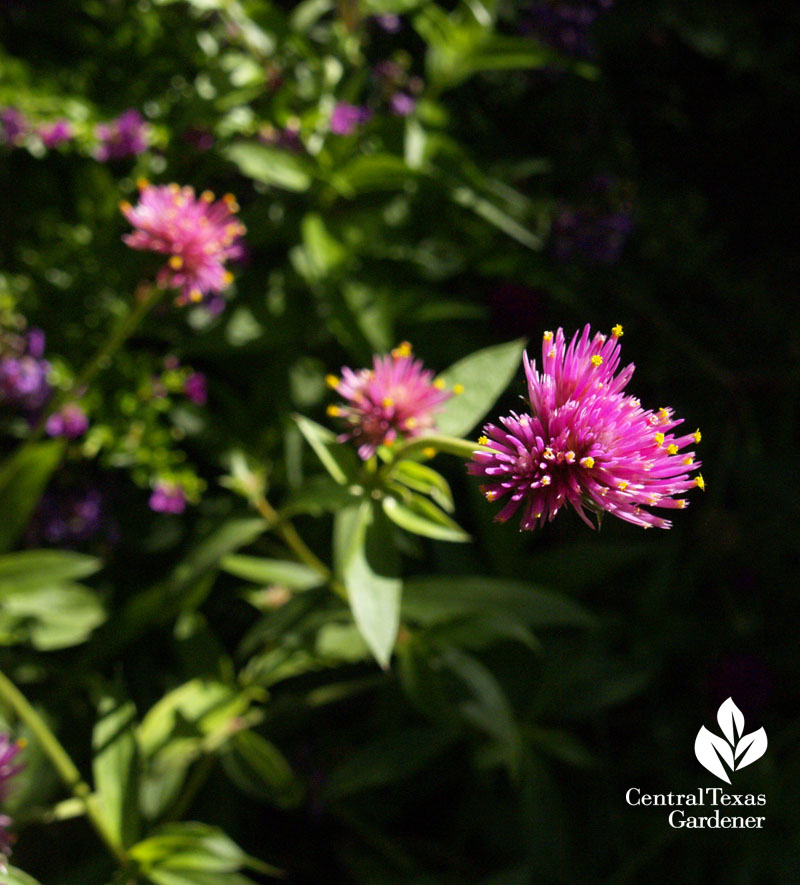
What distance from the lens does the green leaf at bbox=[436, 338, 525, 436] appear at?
1.28 meters

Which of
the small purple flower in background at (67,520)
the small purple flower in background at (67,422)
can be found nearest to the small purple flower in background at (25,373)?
the small purple flower in background at (67,422)

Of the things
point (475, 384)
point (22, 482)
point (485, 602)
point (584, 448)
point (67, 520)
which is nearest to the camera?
point (584, 448)

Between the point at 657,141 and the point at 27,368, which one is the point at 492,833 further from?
the point at 657,141

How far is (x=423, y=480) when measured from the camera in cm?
119

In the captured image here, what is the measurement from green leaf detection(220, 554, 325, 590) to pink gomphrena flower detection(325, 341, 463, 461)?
19.6 inches

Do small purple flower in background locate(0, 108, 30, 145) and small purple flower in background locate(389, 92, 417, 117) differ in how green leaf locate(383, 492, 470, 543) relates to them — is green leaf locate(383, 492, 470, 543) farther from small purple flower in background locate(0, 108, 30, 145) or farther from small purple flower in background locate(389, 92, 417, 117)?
small purple flower in background locate(0, 108, 30, 145)

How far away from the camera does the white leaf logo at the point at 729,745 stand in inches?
64.6

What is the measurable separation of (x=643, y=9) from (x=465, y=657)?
5.75 feet

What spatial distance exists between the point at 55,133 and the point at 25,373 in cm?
55

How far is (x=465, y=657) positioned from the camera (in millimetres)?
1583

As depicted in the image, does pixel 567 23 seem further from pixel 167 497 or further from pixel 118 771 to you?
pixel 118 771

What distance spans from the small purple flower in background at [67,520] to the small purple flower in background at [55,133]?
0.75 meters

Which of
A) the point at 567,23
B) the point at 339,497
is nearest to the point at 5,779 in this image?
the point at 339,497

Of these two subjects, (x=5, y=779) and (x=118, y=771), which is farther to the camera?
(x=118, y=771)
